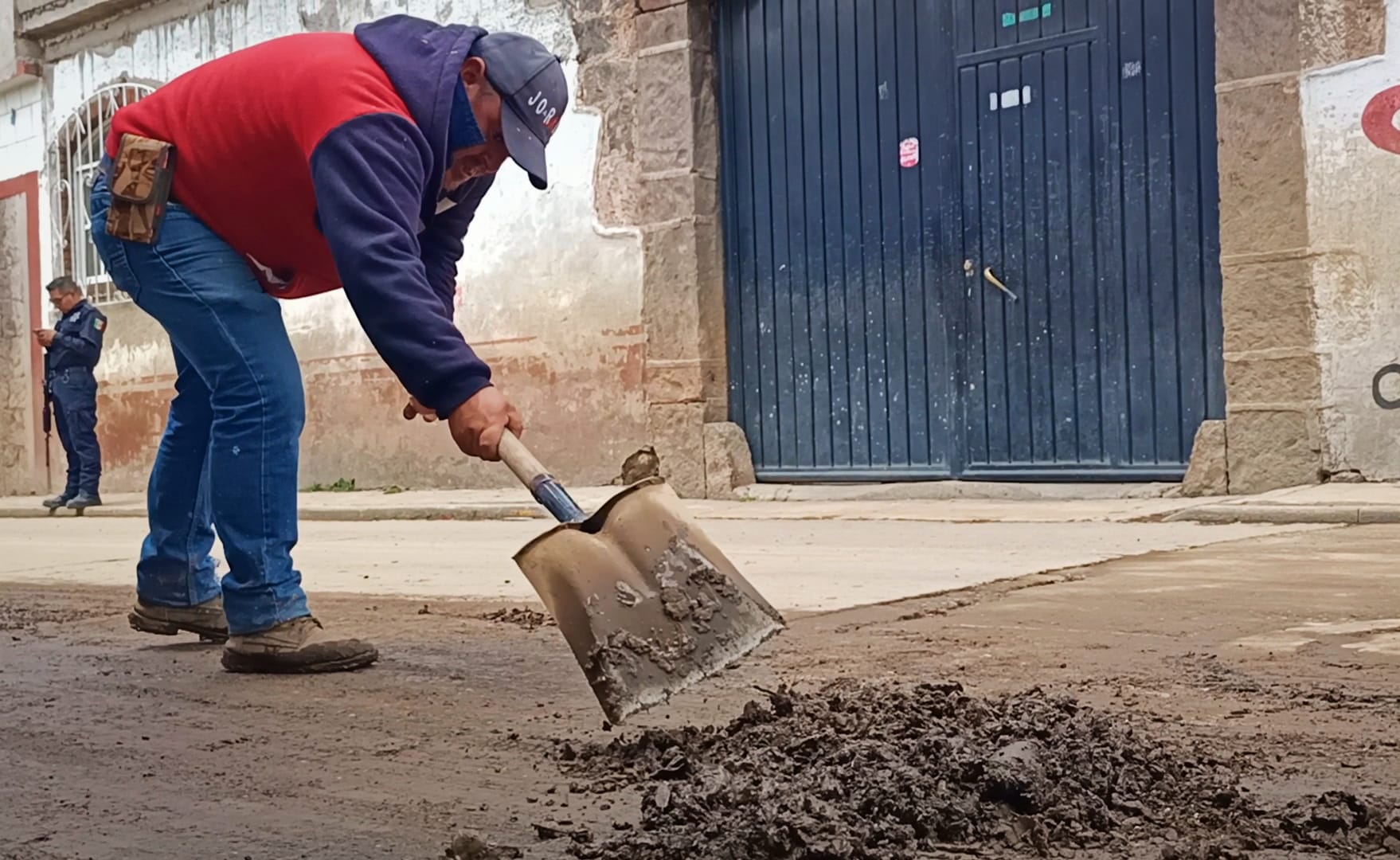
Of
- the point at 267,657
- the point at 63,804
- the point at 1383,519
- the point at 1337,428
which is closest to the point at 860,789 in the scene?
the point at 63,804

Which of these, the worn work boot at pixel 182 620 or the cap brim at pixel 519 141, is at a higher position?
the cap brim at pixel 519 141

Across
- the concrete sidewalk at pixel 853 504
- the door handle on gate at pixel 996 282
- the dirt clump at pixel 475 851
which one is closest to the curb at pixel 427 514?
the concrete sidewalk at pixel 853 504

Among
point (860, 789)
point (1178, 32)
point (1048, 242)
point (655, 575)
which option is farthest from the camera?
point (1048, 242)

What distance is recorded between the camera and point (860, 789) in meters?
1.89

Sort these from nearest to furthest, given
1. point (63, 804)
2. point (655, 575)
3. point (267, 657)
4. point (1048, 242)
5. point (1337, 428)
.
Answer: point (63, 804)
point (655, 575)
point (267, 657)
point (1337, 428)
point (1048, 242)

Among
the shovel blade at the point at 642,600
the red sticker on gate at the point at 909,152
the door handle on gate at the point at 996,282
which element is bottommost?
the shovel blade at the point at 642,600

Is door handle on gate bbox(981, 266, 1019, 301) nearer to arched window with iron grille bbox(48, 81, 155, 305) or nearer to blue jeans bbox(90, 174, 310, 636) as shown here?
blue jeans bbox(90, 174, 310, 636)

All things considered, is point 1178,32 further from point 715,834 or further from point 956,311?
point 715,834

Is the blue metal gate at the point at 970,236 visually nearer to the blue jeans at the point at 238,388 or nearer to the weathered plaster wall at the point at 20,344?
the blue jeans at the point at 238,388

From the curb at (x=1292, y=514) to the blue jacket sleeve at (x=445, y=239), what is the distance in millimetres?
3985

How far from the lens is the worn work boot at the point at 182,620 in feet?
11.9

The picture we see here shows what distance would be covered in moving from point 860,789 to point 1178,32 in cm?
653

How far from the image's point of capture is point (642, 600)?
253 cm

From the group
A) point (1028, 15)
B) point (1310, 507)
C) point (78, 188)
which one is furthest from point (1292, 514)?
point (78, 188)
